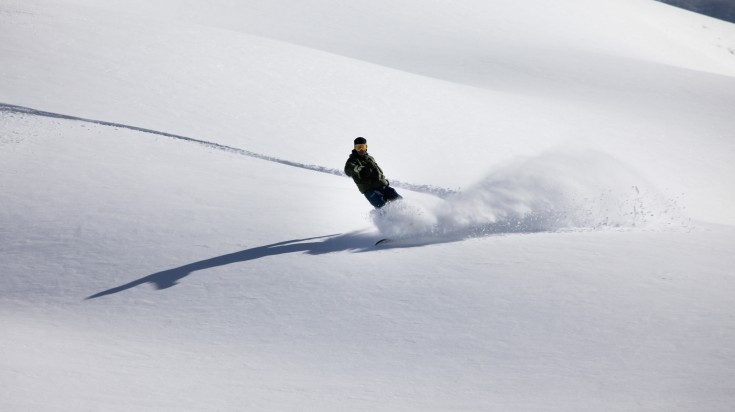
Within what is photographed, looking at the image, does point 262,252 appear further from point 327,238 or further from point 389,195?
point 389,195

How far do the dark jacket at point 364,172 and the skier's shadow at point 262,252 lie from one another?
64 cm

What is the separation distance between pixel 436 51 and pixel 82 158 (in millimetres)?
15445

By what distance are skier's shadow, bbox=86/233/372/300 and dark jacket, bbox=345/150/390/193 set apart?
2.10 feet

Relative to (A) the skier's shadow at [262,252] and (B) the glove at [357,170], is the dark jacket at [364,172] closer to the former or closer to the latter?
(B) the glove at [357,170]

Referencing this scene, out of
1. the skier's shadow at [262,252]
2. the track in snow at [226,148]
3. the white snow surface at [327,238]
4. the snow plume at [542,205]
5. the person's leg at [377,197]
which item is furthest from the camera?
the track in snow at [226,148]

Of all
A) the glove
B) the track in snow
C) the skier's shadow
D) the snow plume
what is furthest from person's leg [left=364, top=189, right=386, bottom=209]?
the track in snow

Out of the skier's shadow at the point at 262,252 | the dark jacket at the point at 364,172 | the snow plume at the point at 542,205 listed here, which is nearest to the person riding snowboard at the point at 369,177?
the dark jacket at the point at 364,172

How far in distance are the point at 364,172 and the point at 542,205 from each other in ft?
7.85

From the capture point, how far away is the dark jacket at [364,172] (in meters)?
9.05

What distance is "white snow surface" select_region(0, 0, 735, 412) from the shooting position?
5.61 meters

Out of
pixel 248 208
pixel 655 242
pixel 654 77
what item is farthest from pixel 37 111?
pixel 654 77

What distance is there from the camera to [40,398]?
16.8ft

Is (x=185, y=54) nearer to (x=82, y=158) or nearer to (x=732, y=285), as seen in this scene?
(x=82, y=158)

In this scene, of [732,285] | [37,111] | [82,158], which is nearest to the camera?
[732,285]
